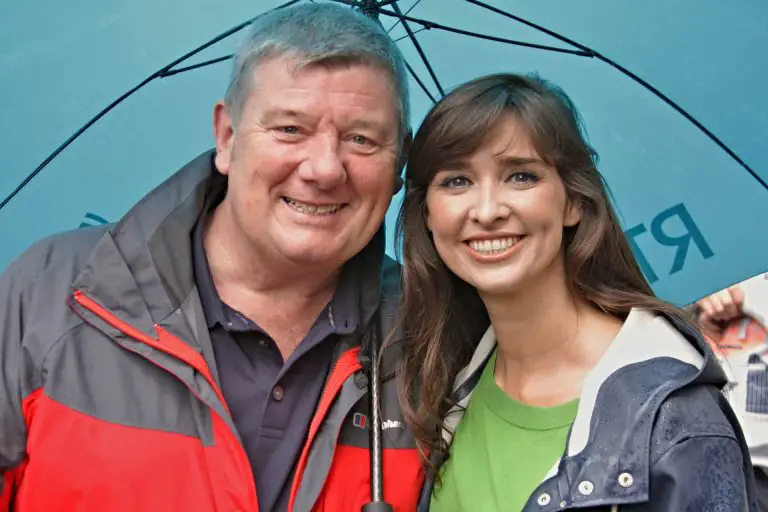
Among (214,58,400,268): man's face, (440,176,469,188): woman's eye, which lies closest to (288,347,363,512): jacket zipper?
(214,58,400,268): man's face

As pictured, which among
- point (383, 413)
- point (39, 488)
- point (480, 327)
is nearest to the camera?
point (39, 488)

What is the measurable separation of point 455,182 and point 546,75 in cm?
141

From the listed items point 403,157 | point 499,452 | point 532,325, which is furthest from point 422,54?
point 499,452

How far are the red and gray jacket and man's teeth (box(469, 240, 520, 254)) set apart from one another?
1.65 ft

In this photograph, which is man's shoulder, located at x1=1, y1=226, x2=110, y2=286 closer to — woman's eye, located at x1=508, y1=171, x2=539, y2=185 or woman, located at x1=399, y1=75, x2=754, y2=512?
woman, located at x1=399, y1=75, x2=754, y2=512

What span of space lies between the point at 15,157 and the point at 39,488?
61.3 inches

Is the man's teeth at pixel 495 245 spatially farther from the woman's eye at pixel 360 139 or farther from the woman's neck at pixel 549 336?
the woman's eye at pixel 360 139

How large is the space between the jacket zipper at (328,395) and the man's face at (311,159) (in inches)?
10.7

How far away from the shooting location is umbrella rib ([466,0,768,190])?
362 centimetres

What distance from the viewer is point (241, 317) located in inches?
106

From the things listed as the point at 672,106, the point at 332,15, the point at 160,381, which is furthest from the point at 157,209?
the point at 672,106

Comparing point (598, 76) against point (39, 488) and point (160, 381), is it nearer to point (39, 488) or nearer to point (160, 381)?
point (160, 381)

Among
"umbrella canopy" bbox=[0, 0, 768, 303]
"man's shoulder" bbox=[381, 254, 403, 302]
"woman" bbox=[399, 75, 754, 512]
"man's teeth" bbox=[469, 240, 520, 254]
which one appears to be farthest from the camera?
"umbrella canopy" bbox=[0, 0, 768, 303]

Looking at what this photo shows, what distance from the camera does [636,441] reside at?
6.65 ft
